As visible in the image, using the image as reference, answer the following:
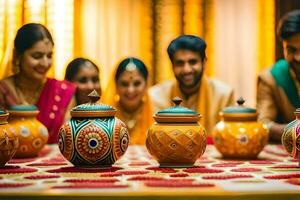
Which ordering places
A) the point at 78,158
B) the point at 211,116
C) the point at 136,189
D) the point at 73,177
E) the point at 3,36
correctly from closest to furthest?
1. the point at 136,189
2. the point at 73,177
3. the point at 78,158
4. the point at 211,116
5. the point at 3,36

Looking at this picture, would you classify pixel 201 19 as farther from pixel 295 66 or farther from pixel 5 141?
pixel 5 141

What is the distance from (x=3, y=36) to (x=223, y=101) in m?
2.40

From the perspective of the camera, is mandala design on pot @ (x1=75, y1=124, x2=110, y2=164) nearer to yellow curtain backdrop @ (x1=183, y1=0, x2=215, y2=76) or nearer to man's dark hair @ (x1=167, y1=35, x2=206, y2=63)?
man's dark hair @ (x1=167, y1=35, x2=206, y2=63)

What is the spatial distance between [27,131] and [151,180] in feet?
2.42

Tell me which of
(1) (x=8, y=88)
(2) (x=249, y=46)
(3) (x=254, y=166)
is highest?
(2) (x=249, y=46)

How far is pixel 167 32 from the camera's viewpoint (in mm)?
4996

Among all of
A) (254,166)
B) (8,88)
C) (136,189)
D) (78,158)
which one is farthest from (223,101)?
(136,189)

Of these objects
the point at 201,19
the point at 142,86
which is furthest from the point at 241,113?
the point at 201,19

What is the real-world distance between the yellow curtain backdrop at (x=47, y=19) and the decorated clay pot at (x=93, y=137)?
10.8 ft

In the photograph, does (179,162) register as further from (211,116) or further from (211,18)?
(211,18)

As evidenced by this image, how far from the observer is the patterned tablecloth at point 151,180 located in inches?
40.7

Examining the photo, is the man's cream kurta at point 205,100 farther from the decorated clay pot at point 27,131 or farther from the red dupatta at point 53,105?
the decorated clay pot at point 27,131

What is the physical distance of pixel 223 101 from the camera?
316cm

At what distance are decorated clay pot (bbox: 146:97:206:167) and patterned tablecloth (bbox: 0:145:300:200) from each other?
4 cm
